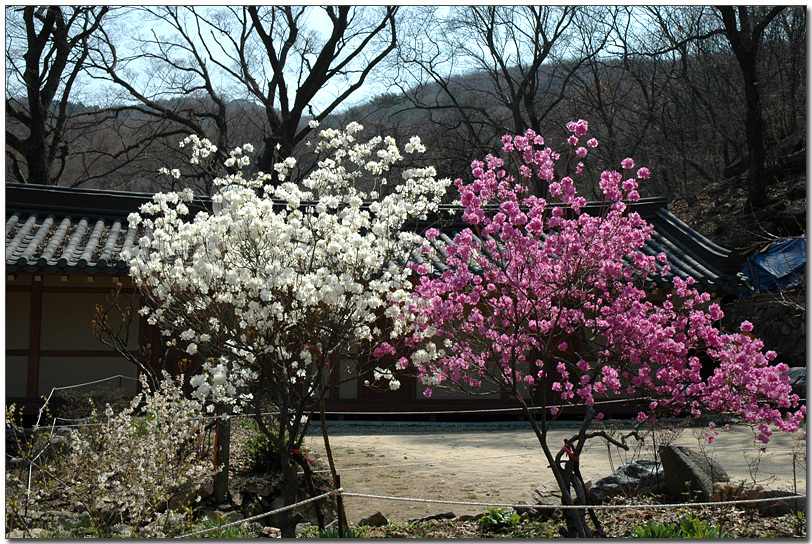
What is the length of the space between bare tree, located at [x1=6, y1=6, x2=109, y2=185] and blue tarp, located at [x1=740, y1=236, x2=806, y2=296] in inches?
541

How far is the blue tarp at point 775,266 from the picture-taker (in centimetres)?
1176

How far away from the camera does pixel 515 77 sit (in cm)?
2053

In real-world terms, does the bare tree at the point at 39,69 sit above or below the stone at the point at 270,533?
above

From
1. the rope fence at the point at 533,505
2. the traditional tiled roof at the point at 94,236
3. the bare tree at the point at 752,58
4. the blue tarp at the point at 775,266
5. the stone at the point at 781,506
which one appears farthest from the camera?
the bare tree at the point at 752,58

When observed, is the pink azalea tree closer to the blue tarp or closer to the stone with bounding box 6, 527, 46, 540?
the stone with bounding box 6, 527, 46, 540

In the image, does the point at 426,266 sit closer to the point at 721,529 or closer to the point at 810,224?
the point at 721,529

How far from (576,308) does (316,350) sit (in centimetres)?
181

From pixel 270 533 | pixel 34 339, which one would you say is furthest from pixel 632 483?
pixel 34 339

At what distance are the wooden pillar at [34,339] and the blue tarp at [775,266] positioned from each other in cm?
1068

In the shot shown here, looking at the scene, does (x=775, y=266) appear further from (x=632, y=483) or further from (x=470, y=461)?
(x=632, y=483)

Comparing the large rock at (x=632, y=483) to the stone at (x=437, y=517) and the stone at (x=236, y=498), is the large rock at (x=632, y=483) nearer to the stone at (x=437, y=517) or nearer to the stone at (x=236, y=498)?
the stone at (x=437, y=517)

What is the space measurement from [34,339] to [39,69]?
918 centimetres

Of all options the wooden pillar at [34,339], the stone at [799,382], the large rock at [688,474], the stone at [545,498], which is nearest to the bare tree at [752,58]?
the stone at [799,382]

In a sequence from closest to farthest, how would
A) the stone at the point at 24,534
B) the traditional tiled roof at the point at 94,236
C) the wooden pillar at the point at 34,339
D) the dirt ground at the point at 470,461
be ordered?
the stone at the point at 24,534 < the dirt ground at the point at 470,461 < the traditional tiled roof at the point at 94,236 < the wooden pillar at the point at 34,339
